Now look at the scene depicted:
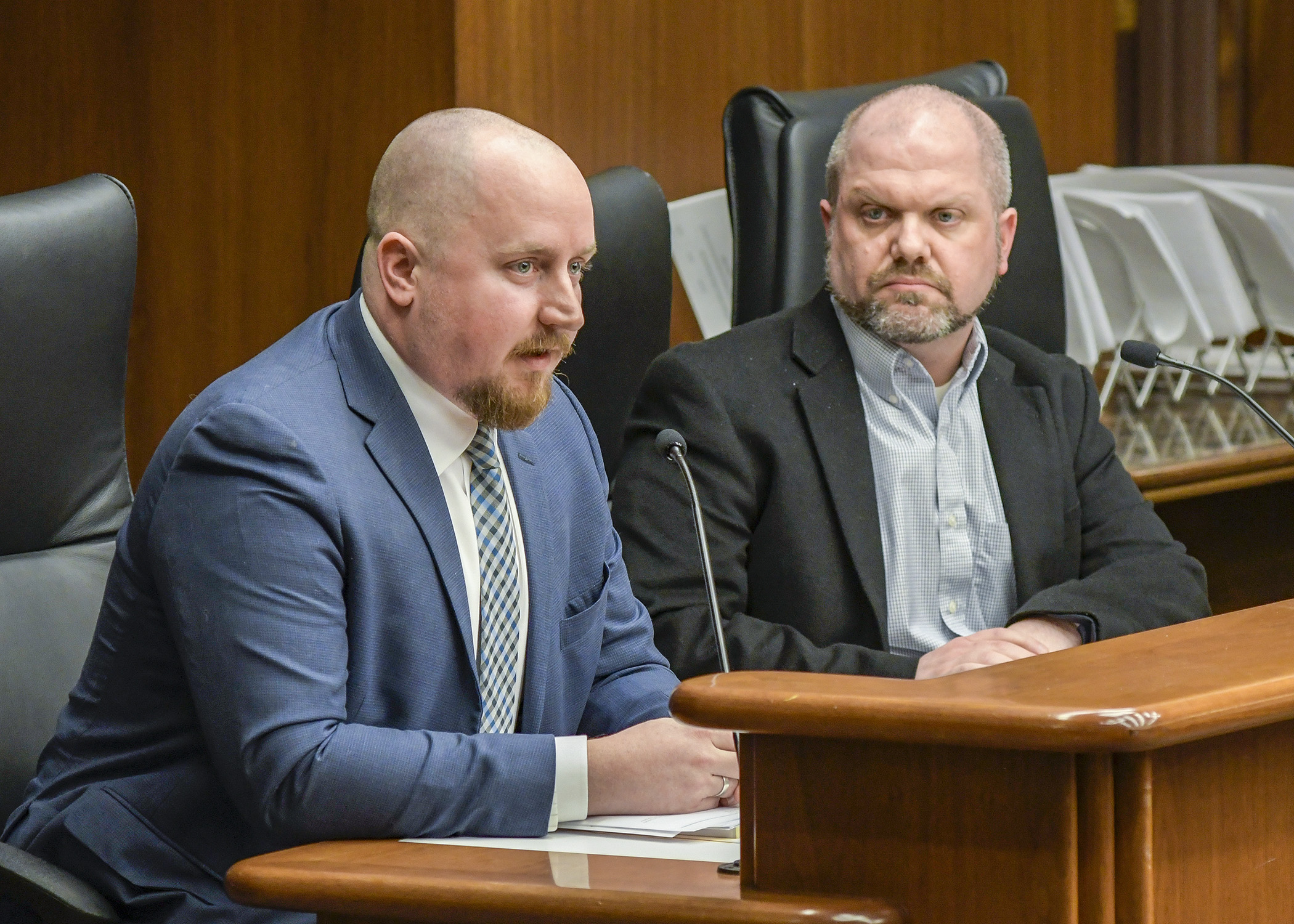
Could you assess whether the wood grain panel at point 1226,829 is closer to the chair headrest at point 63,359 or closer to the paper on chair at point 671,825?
the paper on chair at point 671,825

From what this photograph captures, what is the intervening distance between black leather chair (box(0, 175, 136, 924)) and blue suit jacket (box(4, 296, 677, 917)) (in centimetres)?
23

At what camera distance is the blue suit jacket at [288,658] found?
1.29 meters

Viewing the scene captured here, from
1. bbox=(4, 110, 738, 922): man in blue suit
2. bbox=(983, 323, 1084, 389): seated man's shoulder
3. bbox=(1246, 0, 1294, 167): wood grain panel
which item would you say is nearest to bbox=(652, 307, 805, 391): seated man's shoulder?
bbox=(983, 323, 1084, 389): seated man's shoulder

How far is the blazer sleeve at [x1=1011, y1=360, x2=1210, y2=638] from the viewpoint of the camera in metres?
2.12

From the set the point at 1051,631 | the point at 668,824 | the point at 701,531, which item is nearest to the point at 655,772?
the point at 668,824

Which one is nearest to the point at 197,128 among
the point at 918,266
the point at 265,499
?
the point at 918,266

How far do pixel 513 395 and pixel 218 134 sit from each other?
1.89 meters

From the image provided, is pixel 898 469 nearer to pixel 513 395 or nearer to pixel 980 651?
pixel 980 651

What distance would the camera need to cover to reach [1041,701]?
0.92 meters

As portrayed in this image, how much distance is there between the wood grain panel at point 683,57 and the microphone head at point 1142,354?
1409 millimetres

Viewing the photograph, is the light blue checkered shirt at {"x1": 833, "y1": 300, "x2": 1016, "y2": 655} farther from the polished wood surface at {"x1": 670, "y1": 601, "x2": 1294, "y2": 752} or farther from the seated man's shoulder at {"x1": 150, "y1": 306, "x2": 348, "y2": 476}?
the polished wood surface at {"x1": 670, "y1": 601, "x2": 1294, "y2": 752}

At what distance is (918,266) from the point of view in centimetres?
229

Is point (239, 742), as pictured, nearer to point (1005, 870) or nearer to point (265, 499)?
point (265, 499)

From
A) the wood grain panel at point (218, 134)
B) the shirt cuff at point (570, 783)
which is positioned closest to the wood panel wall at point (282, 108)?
the wood grain panel at point (218, 134)
